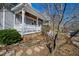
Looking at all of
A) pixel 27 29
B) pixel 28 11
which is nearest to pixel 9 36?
pixel 27 29

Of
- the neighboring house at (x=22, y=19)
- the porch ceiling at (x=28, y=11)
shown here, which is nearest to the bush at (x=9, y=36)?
the neighboring house at (x=22, y=19)

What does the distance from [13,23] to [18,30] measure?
0.60 feet

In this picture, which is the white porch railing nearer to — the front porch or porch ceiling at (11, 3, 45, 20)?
the front porch

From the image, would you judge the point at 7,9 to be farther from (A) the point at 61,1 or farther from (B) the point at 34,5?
(A) the point at 61,1

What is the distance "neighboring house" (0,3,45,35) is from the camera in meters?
5.02

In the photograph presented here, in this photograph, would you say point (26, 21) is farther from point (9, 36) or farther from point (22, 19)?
point (9, 36)

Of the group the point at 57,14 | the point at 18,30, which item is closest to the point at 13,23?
the point at 18,30

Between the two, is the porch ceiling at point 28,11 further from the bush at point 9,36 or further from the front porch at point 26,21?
the bush at point 9,36

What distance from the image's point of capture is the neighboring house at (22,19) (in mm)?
5020

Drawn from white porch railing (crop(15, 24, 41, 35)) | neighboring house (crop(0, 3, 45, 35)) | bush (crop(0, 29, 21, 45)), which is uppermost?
neighboring house (crop(0, 3, 45, 35))

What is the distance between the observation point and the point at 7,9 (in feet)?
16.6

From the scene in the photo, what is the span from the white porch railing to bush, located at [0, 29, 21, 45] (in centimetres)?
9

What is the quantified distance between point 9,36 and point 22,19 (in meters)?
0.45

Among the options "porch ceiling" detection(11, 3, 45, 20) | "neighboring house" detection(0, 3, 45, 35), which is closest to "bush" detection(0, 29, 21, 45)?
"neighboring house" detection(0, 3, 45, 35)
